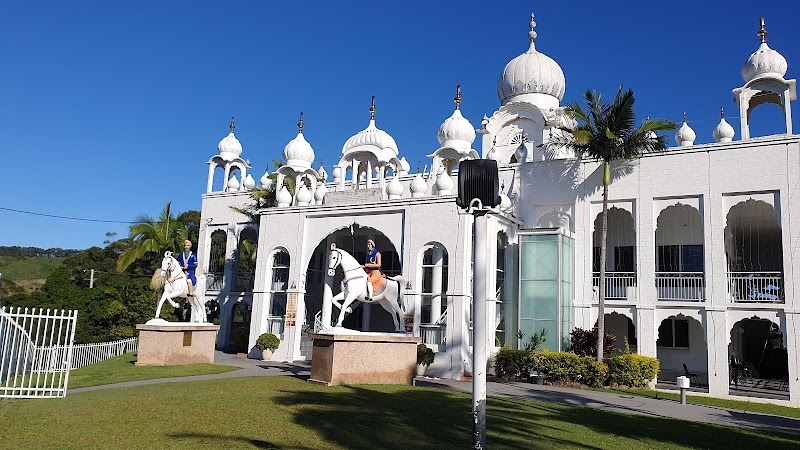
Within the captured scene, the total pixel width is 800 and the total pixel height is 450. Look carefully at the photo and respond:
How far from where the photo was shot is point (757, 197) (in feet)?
64.9

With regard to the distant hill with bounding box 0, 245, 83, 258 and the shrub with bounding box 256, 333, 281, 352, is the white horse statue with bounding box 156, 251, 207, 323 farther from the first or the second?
the distant hill with bounding box 0, 245, 83, 258

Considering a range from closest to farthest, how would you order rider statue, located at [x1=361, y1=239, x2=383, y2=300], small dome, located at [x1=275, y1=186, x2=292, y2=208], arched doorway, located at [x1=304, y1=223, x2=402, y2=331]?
rider statue, located at [x1=361, y1=239, x2=383, y2=300] < small dome, located at [x1=275, y1=186, x2=292, y2=208] < arched doorway, located at [x1=304, y1=223, x2=402, y2=331]

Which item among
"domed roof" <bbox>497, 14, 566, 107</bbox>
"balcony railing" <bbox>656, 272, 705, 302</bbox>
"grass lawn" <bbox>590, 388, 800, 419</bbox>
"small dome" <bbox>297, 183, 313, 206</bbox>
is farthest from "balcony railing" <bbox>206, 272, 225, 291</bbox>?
"balcony railing" <bbox>656, 272, 705, 302</bbox>

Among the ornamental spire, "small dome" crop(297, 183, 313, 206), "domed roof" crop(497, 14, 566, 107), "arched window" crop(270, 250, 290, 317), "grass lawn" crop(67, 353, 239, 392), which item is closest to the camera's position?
"grass lawn" crop(67, 353, 239, 392)

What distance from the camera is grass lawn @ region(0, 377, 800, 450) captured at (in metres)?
8.34

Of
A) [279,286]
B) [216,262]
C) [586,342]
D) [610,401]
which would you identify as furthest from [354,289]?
[216,262]

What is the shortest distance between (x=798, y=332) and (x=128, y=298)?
1015 inches

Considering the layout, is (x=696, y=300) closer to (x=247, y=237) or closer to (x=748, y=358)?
(x=748, y=358)

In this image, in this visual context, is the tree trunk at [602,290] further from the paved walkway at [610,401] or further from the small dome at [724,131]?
the small dome at [724,131]

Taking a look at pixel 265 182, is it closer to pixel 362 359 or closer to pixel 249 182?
pixel 249 182

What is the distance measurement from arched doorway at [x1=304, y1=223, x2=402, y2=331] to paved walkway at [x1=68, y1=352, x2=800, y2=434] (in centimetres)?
740

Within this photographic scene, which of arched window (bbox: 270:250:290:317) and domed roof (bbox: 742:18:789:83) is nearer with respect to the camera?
domed roof (bbox: 742:18:789:83)

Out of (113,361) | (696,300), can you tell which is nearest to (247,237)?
(113,361)

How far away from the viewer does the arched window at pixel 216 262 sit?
30.2m
